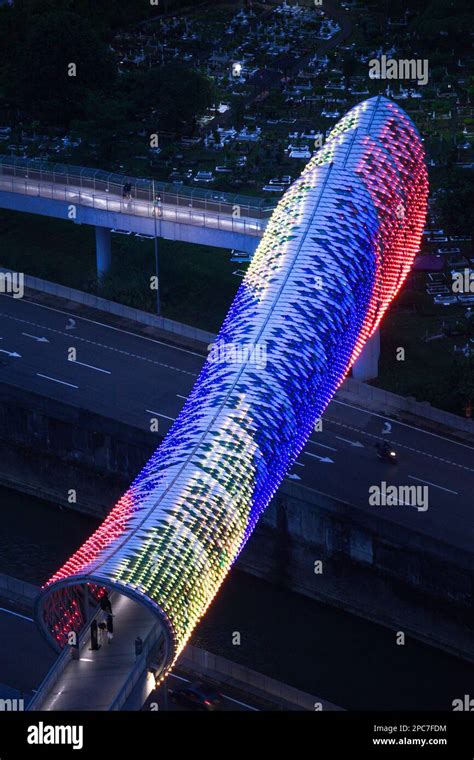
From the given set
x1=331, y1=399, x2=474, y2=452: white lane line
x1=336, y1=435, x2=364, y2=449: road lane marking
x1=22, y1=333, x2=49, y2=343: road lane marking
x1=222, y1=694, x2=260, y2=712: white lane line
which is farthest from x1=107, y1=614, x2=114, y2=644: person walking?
x1=22, y1=333, x2=49, y2=343: road lane marking

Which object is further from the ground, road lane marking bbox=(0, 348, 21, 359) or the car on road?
road lane marking bbox=(0, 348, 21, 359)

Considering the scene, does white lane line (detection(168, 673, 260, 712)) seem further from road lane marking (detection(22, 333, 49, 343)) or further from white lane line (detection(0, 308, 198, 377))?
road lane marking (detection(22, 333, 49, 343))

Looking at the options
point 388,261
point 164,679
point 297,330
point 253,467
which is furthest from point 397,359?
point 164,679

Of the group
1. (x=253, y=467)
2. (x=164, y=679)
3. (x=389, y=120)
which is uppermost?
(x=389, y=120)

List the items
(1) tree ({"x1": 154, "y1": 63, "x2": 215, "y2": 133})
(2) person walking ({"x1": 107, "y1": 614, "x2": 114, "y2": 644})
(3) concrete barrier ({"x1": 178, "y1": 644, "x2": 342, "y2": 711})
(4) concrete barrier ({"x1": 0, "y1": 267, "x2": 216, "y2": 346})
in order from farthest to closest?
(1) tree ({"x1": 154, "y1": 63, "x2": 215, "y2": 133}) < (4) concrete barrier ({"x1": 0, "y1": 267, "x2": 216, "y2": 346}) < (3) concrete barrier ({"x1": 178, "y1": 644, "x2": 342, "y2": 711}) < (2) person walking ({"x1": 107, "y1": 614, "x2": 114, "y2": 644})

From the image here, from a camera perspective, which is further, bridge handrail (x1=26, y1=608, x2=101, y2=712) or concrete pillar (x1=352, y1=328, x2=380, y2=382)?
concrete pillar (x1=352, y1=328, x2=380, y2=382)

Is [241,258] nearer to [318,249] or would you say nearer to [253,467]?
[318,249]

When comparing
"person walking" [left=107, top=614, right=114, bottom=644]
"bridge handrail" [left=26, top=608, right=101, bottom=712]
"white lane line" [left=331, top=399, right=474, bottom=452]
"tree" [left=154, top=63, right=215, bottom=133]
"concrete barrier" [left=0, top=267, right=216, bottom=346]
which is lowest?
"bridge handrail" [left=26, top=608, right=101, bottom=712]
